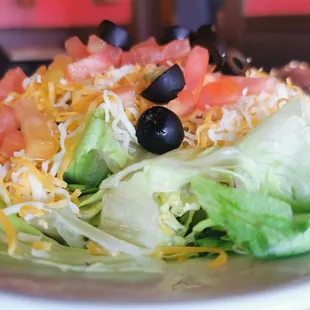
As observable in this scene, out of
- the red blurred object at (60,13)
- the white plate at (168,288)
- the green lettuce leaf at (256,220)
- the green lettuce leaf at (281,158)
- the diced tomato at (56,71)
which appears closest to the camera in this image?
the white plate at (168,288)

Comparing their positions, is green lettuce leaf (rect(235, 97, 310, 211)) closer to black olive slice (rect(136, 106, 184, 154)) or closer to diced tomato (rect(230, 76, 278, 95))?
black olive slice (rect(136, 106, 184, 154))

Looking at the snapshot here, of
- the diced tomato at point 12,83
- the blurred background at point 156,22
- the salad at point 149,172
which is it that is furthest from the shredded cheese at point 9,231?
the blurred background at point 156,22

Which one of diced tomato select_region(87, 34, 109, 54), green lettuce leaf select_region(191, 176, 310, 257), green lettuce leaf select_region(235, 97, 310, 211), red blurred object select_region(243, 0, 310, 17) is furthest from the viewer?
red blurred object select_region(243, 0, 310, 17)

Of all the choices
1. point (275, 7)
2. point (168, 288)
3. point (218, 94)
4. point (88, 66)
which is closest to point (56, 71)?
point (88, 66)

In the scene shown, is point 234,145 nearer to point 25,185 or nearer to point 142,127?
point 142,127

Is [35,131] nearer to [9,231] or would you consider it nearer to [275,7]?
[9,231]

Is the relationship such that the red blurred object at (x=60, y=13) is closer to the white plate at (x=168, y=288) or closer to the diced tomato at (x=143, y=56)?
the diced tomato at (x=143, y=56)

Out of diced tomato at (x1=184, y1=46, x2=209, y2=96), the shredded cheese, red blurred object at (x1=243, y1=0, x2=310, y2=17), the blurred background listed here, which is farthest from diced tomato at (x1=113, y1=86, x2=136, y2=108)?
red blurred object at (x1=243, y1=0, x2=310, y2=17)
